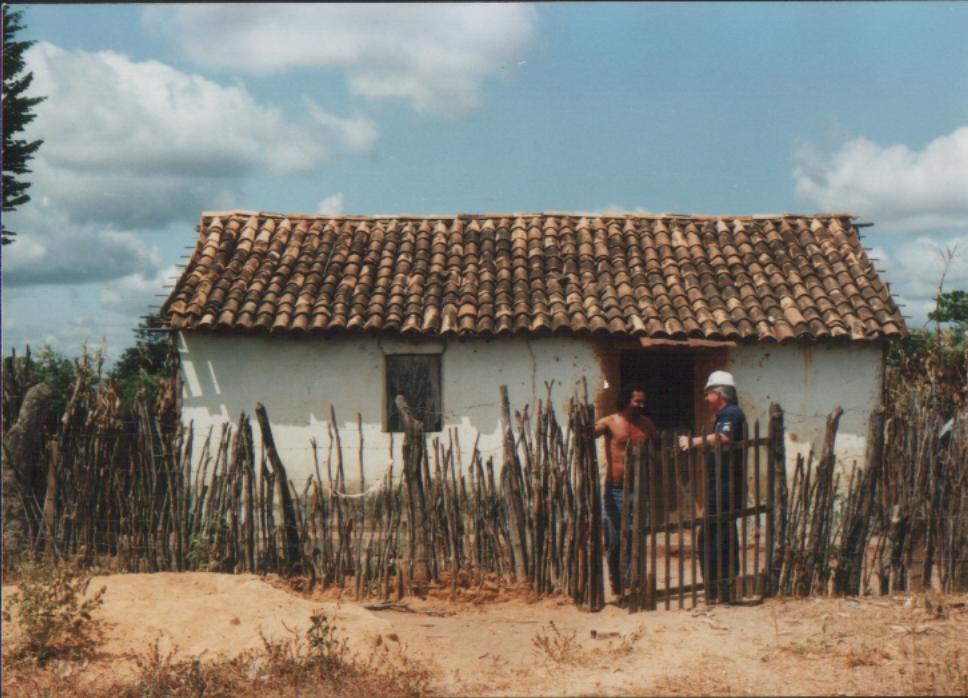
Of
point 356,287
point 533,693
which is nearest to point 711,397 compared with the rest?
point 533,693

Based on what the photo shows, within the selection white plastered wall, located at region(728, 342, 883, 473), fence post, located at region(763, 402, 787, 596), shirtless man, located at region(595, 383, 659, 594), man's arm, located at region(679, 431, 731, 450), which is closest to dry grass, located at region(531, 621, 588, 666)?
shirtless man, located at region(595, 383, 659, 594)

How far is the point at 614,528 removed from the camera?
7273 millimetres

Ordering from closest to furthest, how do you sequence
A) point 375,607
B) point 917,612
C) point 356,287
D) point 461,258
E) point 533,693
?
point 533,693
point 917,612
point 375,607
point 356,287
point 461,258

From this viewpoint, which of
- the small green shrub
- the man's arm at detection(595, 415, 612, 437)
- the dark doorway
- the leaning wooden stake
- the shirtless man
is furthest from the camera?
the dark doorway

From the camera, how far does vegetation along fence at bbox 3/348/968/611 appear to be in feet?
22.4

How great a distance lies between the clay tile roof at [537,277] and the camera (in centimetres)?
1021

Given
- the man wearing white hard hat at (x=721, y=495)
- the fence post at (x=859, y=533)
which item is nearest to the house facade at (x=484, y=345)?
the fence post at (x=859, y=533)

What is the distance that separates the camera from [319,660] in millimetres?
5469

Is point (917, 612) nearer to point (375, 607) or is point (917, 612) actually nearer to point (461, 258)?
point (375, 607)

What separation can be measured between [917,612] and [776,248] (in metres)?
6.66

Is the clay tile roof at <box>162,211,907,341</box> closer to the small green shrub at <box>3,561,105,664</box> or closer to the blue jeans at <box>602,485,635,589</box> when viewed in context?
the blue jeans at <box>602,485,635,589</box>

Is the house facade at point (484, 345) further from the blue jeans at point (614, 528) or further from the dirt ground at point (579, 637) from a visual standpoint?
the blue jeans at point (614, 528)

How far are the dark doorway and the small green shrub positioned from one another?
22.9 feet

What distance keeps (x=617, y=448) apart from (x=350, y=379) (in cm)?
404
